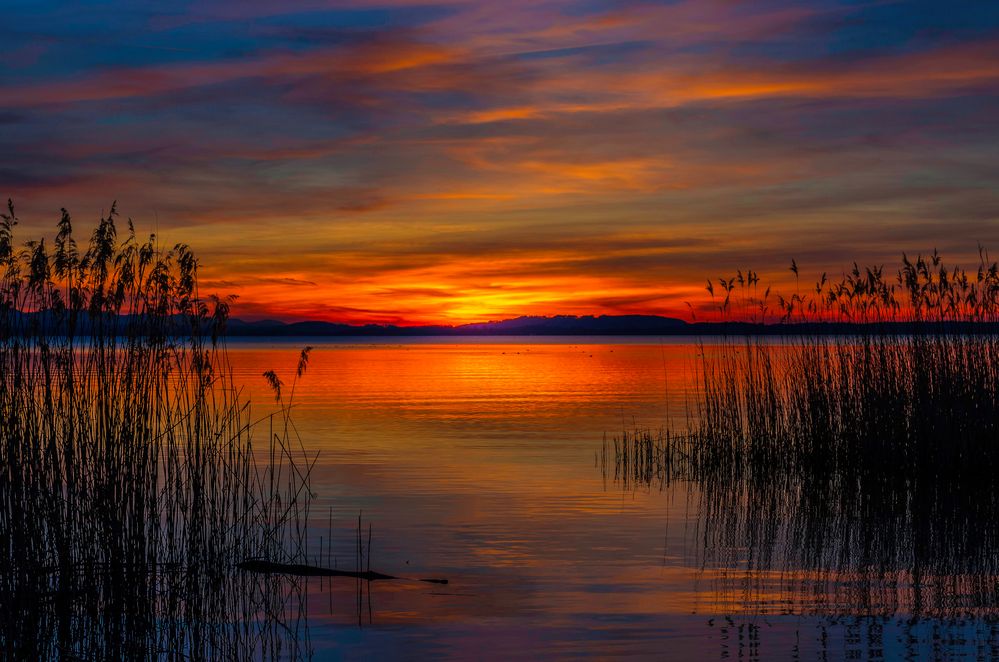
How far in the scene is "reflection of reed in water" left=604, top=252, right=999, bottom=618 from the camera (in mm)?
9180

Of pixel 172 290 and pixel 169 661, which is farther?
pixel 172 290

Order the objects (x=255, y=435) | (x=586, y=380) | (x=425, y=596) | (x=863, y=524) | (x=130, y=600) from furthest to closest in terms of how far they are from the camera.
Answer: (x=586, y=380)
(x=255, y=435)
(x=863, y=524)
(x=425, y=596)
(x=130, y=600)

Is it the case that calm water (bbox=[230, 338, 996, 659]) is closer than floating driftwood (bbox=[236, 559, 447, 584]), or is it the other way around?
calm water (bbox=[230, 338, 996, 659])

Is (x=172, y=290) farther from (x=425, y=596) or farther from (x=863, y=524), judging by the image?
(x=863, y=524)

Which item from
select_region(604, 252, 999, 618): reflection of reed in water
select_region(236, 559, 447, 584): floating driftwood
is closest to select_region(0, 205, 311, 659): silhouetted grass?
select_region(236, 559, 447, 584): floating driftwood

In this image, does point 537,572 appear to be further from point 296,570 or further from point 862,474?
point 862,474

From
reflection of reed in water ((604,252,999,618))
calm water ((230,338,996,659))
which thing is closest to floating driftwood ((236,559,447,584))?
calm water ((230,338,996,659))

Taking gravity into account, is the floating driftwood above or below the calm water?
above

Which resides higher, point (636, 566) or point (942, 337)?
point (942, 337)

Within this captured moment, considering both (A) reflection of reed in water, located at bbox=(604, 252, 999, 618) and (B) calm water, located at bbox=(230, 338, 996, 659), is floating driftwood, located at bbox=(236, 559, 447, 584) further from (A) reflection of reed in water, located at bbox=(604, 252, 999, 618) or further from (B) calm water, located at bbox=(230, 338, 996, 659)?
(A) reflection of reed in water, located at bbox=(604, 252, 999, 618)

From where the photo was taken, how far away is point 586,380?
155ft

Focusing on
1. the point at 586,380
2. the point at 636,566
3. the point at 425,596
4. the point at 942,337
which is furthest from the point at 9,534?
the point at 586,380

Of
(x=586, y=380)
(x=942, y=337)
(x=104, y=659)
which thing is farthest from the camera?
(x=586, y=380)

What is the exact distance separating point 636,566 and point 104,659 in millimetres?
5330
